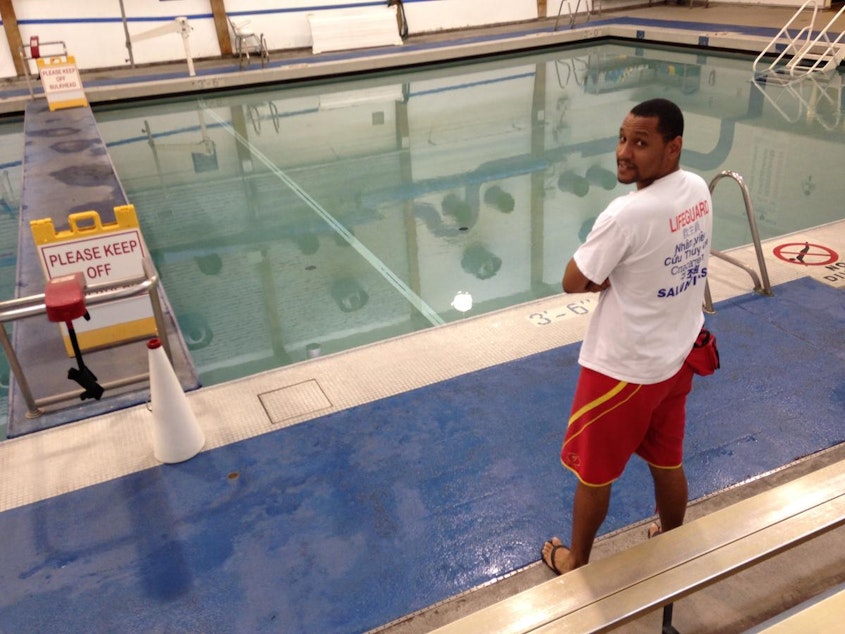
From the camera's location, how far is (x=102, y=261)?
3531mm

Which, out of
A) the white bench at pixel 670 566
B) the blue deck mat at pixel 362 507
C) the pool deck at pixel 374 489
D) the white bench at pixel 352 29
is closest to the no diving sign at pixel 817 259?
the pool deck at pixel 374 489

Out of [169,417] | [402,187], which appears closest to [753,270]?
[169,417]

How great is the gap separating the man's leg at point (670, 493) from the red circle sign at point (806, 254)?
2.90m

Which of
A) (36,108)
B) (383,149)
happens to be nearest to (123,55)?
(36,108)

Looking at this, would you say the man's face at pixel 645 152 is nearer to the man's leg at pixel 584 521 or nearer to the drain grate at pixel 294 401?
the man's leg at pixel 584 521

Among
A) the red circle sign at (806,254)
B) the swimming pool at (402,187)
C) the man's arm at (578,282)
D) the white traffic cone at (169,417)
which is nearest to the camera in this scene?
the man's arm at (578,282)

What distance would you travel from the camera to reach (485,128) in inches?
349

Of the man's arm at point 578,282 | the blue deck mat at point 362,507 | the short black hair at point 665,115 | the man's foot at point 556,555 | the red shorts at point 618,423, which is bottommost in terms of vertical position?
the blue deck mat at point 362,507

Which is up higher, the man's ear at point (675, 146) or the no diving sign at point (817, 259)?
the man's ear at point (675, 146)

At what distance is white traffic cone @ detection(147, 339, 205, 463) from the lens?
8.94ft

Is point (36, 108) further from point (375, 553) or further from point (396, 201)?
point (375, 553)

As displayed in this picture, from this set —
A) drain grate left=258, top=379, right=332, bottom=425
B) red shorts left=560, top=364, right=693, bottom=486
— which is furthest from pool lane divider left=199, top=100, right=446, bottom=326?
red shorts left=560, top=364, right=693, bottom=486

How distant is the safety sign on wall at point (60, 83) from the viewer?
1009 cm

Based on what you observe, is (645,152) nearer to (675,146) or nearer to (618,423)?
(675,146)
